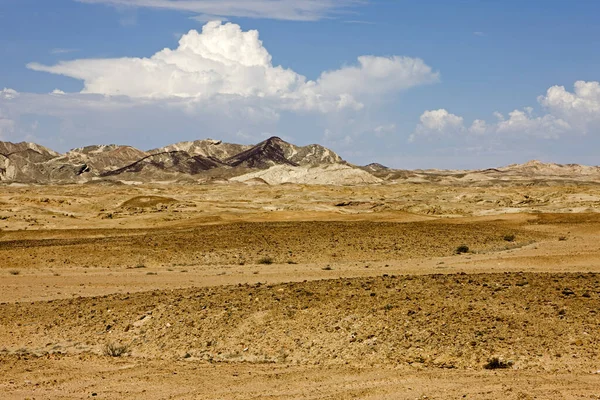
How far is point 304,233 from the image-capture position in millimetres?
39344

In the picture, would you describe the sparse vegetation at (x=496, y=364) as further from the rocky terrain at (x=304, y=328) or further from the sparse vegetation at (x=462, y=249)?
the sparse vegetation at (x=462, y=249)

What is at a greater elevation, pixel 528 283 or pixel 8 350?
pixel 528 283

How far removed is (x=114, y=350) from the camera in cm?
1603

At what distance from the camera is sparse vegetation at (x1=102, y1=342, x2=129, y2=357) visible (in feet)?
52.4

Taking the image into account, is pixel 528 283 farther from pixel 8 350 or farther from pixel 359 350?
pixel 8 350

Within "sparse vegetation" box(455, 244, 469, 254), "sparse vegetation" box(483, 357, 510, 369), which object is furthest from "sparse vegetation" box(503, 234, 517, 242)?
"sparse vegetation" box(483, 357, 510, 369)

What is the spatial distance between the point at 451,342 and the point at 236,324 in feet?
17.4

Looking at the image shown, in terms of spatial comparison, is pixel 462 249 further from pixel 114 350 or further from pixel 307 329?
pixel 114 350

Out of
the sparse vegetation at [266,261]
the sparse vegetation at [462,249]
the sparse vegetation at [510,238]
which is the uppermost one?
the sparse vegetation at [510,238]

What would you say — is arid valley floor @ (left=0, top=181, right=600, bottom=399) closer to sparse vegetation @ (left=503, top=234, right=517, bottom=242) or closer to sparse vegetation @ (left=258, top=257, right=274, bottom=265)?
sparse vegetation @ (left=258, top=257, right=274, bottom=265)

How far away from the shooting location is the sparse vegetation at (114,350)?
628 inches

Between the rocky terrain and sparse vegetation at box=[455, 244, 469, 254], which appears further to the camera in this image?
sparse vegetation at box=[455, 244, 469, 254]

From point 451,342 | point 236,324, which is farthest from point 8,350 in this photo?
point 451,342

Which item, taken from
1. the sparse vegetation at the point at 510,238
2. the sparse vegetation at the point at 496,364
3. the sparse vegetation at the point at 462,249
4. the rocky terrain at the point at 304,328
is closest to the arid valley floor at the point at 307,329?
the rocky terrain at the point at 304,328
